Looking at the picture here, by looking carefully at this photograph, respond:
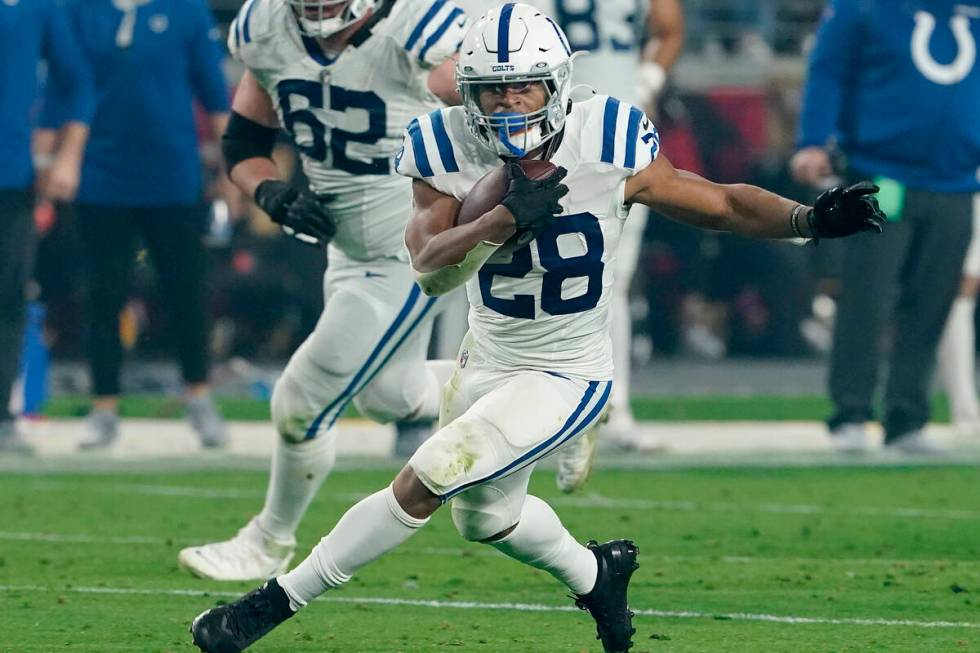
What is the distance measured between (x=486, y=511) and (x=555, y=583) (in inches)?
45.2

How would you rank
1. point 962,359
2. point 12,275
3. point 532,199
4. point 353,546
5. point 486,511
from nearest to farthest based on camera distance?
point 532,199
point 353,546
point 486,511
point 12,275
point 962,359

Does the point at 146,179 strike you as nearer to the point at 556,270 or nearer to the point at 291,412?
the point at 291,412

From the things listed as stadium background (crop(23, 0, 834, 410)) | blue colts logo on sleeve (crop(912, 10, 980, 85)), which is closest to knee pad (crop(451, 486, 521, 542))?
blue colts logo on sleeve (crop(912, 10, 980, 85))

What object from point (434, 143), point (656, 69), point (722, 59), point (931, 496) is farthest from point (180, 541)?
point (722, 59)

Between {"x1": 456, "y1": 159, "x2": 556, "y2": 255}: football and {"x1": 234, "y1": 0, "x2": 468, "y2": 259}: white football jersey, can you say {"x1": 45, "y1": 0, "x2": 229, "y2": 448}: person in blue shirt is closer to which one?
{"x1": 234, "y1": 0, "x2": 468, "y2": 259}: white football jersey

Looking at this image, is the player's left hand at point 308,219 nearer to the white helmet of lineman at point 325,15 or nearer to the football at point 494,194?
the white helmet of lineman at point 325,15

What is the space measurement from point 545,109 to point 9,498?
11.6ft

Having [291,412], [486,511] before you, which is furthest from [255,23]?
[486,511]

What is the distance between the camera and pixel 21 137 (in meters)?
8.59

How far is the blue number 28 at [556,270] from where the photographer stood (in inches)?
184

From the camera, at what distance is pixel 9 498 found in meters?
7.38

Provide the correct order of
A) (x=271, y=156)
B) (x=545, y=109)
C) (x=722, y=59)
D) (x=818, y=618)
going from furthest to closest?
(x=722, y=59) < (x=271, y=156) < (x=818, y=618) < (x=545, y=109)

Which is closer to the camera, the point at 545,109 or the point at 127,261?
the point at 545,109

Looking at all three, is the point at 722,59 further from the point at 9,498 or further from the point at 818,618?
the point at 818,618
